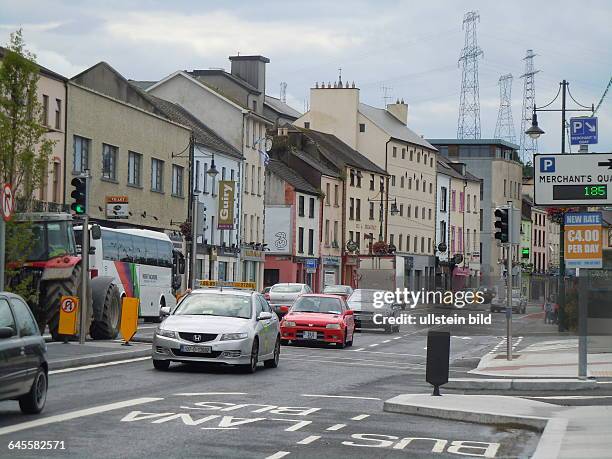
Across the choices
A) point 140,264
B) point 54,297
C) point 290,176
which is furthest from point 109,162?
point 290,176

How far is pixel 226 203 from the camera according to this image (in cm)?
7819

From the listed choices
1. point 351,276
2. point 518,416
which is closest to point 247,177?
point 351,276

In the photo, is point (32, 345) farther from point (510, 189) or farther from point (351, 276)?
point (510, 189)

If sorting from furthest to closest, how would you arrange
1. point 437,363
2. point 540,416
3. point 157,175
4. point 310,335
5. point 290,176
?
point 290,176 < point 157,175 < point 310,335 < point 437,363 < point 540,416

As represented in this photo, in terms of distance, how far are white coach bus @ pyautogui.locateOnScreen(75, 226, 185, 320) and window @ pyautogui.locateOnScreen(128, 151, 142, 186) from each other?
10.7m

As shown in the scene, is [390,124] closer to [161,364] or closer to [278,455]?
[161,364]

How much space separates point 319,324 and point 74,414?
21854 mm

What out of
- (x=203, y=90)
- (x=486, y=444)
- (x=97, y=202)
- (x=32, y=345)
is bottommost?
(x=486, y=444)

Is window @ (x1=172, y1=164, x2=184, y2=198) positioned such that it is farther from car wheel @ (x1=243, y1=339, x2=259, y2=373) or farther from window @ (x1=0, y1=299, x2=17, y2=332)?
window @ (x1=0, y1=299, x2=17, y2=332)

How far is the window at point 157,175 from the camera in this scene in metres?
68.5

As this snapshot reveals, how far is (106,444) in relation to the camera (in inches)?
523

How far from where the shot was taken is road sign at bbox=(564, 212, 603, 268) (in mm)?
24031

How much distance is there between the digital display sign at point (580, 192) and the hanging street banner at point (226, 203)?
53.4 m

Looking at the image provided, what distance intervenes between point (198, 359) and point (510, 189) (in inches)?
5039
